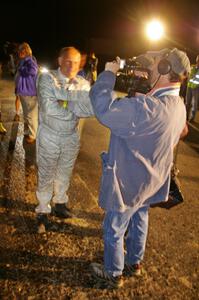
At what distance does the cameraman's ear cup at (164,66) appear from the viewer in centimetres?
238

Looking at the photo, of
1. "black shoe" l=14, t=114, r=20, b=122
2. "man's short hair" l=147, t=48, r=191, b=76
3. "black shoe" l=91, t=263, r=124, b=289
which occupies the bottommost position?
"black shoe" l=91, t=263, r=124, b=289

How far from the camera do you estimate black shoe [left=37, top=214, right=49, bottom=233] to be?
3596 mm

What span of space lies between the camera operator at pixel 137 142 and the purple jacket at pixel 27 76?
3.83 m

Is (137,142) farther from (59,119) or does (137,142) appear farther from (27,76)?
(27,76)

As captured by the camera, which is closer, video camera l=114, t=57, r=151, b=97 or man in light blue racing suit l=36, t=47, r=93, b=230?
video camera l=114, t=57, r=151, b=97

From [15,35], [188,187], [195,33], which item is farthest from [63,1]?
[188,187]

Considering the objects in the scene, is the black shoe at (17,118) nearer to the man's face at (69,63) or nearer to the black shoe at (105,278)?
the man's face at (69,63)

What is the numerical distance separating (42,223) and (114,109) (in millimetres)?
1973

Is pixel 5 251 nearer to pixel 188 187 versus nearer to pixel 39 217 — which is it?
pixel 39 217

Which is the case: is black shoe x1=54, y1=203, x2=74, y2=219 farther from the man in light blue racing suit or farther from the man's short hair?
the man's short hair

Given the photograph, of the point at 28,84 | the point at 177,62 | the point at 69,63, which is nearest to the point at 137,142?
the point at 177,62

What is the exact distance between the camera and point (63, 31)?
39.5 meters

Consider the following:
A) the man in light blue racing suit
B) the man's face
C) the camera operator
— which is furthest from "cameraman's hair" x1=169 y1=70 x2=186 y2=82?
the man's face

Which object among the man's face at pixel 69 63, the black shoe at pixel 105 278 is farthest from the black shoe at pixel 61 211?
the man's face at pixel 69 63
